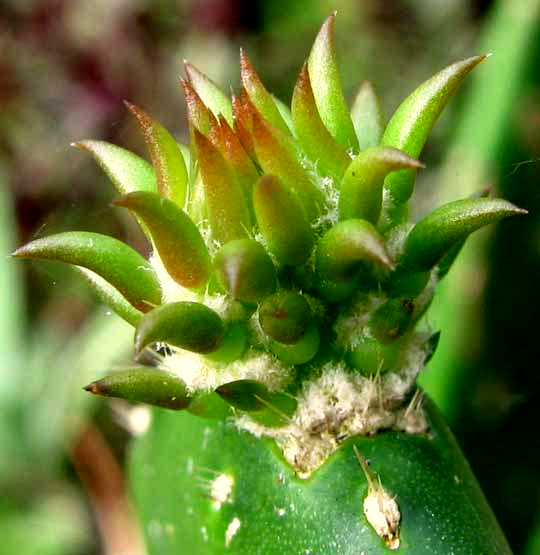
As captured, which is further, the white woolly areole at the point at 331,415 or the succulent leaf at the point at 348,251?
the white woolly areole at the point at 331,415

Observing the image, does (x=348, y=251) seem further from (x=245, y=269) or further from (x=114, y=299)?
(x=114, y=299)

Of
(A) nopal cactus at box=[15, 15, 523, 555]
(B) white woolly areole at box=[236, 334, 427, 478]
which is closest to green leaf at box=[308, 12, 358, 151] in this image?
(A) nopal cactus at box=[15, 15, 523, 555]

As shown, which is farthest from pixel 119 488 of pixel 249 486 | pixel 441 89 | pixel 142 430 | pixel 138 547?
pixel 441 89

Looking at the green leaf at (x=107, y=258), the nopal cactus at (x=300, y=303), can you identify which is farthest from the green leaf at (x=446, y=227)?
the green leaf at (x=107, y=258)

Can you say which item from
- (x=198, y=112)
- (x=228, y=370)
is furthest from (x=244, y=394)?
(x=198, y=112)

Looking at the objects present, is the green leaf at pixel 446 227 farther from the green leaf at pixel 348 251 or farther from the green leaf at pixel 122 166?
the green leaf at pixel 122 166

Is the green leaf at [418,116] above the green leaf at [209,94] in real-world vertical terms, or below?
below

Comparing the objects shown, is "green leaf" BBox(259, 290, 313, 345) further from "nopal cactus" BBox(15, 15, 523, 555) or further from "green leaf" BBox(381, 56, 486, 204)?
"green leaf" BBox(381, 56, 486, 204)
